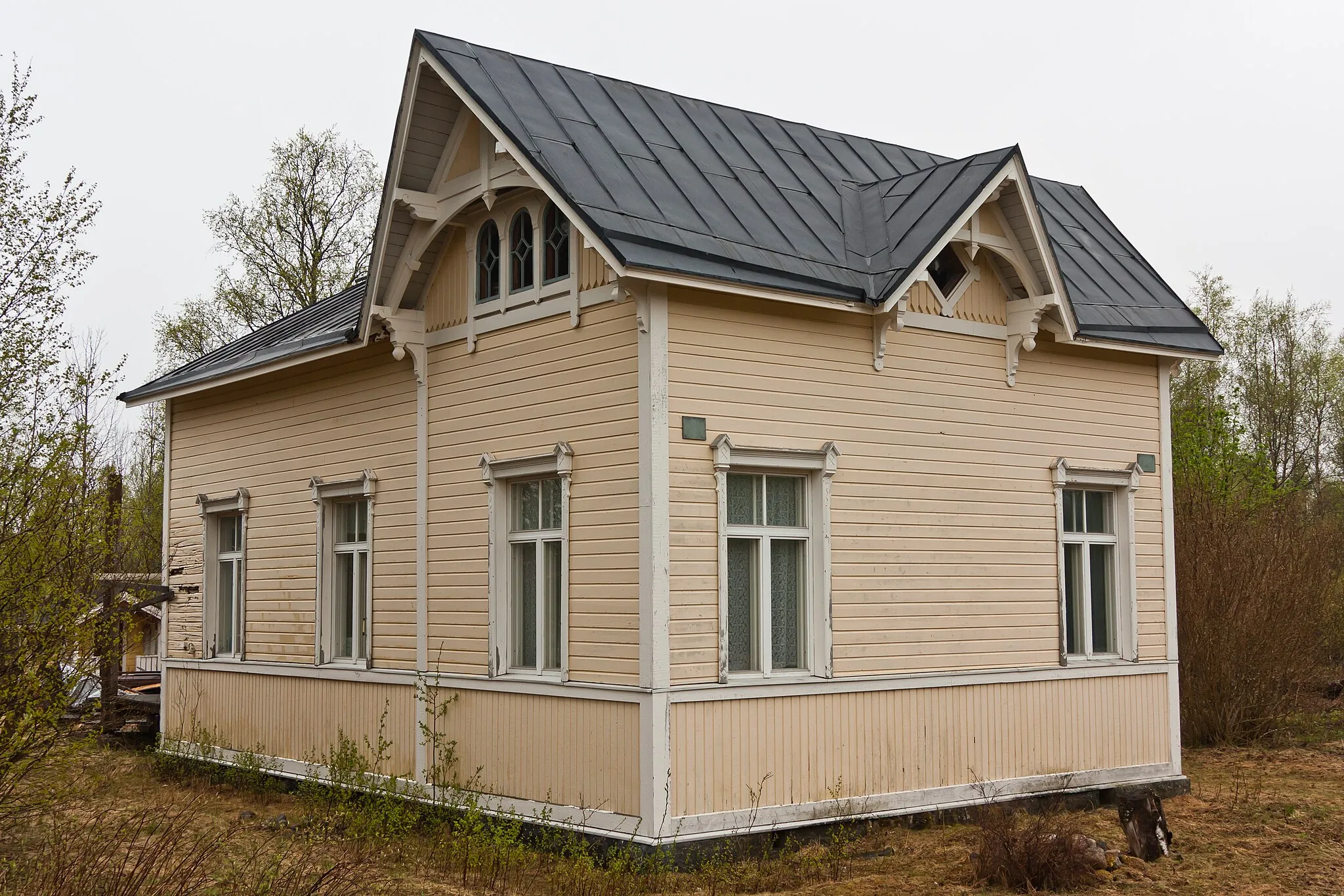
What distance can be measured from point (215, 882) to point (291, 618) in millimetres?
6103

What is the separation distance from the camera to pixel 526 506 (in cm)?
1119

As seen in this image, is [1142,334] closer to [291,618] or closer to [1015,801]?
[1015,801]

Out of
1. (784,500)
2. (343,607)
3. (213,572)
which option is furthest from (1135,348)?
(213,572)

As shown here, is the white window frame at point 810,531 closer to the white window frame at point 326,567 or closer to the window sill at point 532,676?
the window sill at point 532,676

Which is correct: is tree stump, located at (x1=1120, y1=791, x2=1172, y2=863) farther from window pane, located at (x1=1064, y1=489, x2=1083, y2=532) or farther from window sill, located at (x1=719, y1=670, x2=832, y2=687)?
window pane, located at (x1=1064, y1=489, x2=1083, y2=532)

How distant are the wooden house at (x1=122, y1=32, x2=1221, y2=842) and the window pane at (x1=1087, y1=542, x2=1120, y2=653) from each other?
0.13 ft

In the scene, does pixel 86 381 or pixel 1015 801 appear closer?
pixel 86 381

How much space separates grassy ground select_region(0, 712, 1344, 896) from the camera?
8461mm

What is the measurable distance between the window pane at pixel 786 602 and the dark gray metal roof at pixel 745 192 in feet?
6.62

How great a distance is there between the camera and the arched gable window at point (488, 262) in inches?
458

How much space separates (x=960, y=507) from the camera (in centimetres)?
1176

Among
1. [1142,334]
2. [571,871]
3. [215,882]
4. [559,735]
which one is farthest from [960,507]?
[215,882]

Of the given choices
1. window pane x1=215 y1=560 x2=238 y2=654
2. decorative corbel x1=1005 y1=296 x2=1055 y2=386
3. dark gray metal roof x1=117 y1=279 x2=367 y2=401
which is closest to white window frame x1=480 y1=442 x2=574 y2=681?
dark gray metal roof x1=117 y1=279 x2=367 y2=401

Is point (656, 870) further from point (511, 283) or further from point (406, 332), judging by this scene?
point (406, 332)
